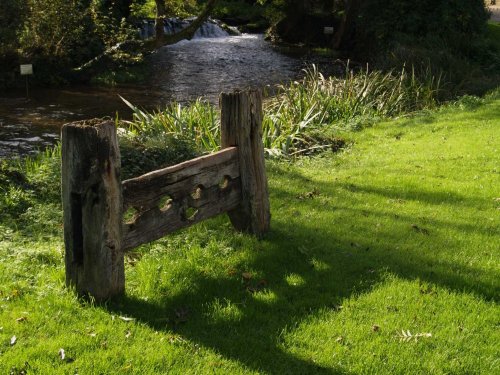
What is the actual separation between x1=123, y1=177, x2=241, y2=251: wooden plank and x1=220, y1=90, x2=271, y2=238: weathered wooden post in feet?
0.40

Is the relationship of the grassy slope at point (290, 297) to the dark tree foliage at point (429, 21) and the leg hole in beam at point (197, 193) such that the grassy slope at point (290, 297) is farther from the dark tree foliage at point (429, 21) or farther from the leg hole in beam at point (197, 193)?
the dark tree foliage at point (429, 21)

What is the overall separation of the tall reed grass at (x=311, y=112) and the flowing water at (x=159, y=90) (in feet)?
4.45

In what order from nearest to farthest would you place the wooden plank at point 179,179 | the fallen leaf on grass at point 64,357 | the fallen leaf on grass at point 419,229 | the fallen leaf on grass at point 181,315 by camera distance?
1. the fallen leaf on grass at point 64,357
2. the fallen leaf on grass at point 181,315
3. the wooden plank at point 179,179
4. the fallen leaf on grass at point 419,229

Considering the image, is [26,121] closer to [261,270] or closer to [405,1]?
[261,270]

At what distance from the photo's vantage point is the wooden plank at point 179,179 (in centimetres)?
477

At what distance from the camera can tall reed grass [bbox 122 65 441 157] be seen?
11.2 m

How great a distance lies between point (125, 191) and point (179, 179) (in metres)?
0.60

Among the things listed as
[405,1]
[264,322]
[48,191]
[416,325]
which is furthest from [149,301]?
[405,1]

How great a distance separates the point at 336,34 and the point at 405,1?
654cm

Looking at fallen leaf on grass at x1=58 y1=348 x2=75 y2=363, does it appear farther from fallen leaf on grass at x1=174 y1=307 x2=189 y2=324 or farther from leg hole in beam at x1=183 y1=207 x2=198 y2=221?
leg hole in beam at x1=183 y1=207 x2=198 y2=221

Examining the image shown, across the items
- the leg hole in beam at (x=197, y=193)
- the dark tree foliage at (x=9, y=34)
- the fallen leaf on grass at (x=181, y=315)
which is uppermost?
the dark tree foliage at (x=9, y=34)

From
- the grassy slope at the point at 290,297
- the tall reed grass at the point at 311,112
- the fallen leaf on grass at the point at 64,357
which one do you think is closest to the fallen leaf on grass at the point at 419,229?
the grassy slope at the point at 290,297

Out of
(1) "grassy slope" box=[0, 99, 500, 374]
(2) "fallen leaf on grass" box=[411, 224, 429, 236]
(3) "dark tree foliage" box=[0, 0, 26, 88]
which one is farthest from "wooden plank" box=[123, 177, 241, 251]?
(3) "dark tree foliage" box=[0, 0, 26, 88]

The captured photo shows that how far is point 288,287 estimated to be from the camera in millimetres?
5168
